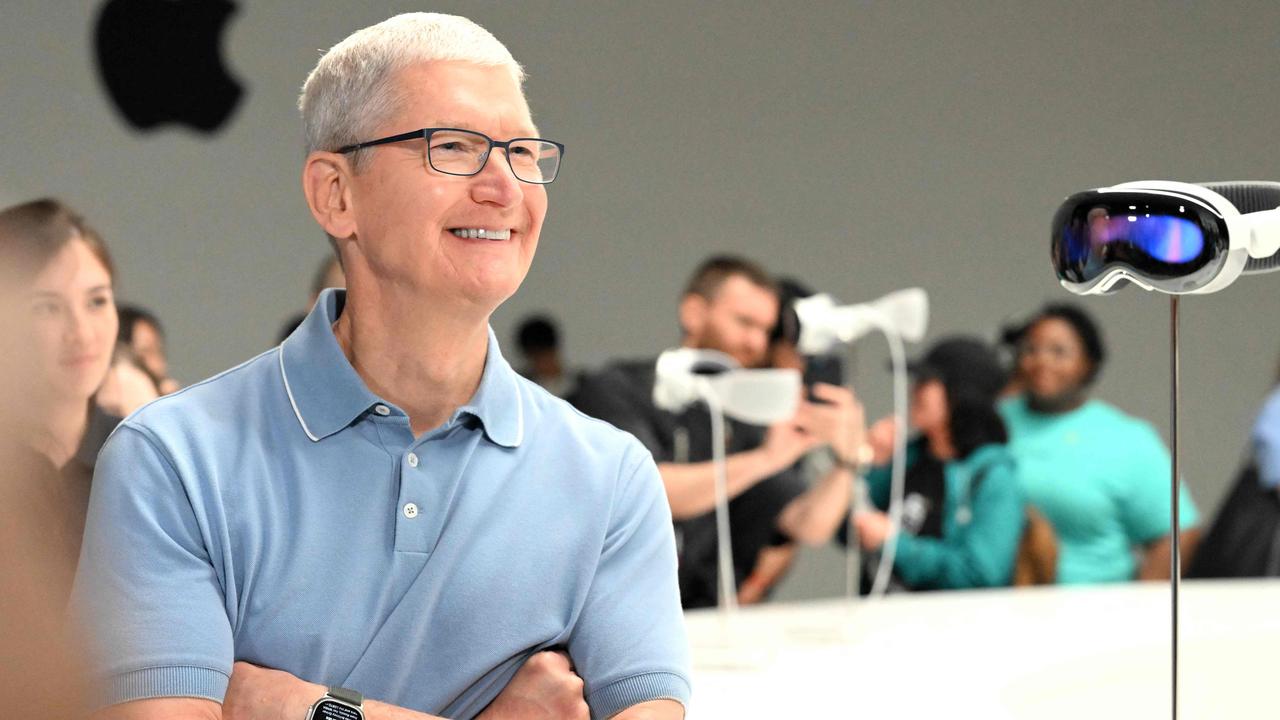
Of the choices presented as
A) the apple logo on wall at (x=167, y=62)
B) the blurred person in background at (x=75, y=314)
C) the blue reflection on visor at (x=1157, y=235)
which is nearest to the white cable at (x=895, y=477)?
the blurred person in background at (x=75, y=314)

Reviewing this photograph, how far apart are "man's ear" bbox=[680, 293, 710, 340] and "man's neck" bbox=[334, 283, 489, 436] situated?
201 centimetres

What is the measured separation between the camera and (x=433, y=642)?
139 centimetres

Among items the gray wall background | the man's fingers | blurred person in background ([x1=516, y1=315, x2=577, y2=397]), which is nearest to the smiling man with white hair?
the man's fingers

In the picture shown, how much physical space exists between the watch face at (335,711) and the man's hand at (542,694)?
16 cm

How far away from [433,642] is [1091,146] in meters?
5.15

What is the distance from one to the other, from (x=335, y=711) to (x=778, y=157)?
4.44m

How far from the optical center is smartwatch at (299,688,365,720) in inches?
51.5

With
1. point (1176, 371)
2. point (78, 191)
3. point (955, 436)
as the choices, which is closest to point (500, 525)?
point (1176, 371)

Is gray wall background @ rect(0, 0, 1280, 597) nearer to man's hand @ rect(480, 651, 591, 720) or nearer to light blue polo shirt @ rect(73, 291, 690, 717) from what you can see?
light blue polo shirt @ rect(73, 291, 690, 717)

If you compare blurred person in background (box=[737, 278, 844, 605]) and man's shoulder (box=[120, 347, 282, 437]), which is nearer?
man's shoulder (box=[120, 347, 282, 437])

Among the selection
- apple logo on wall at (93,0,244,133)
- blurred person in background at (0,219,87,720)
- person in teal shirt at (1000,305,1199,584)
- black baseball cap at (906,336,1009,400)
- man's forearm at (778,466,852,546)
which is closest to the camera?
blurred person in background at (0,219,87,720)

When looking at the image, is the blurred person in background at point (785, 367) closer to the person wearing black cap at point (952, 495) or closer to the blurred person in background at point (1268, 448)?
the person wearing black cap at point (952, 495)

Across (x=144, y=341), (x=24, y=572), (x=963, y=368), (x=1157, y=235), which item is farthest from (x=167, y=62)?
(x=24, y=572)

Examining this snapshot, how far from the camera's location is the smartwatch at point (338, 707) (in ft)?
4.29
